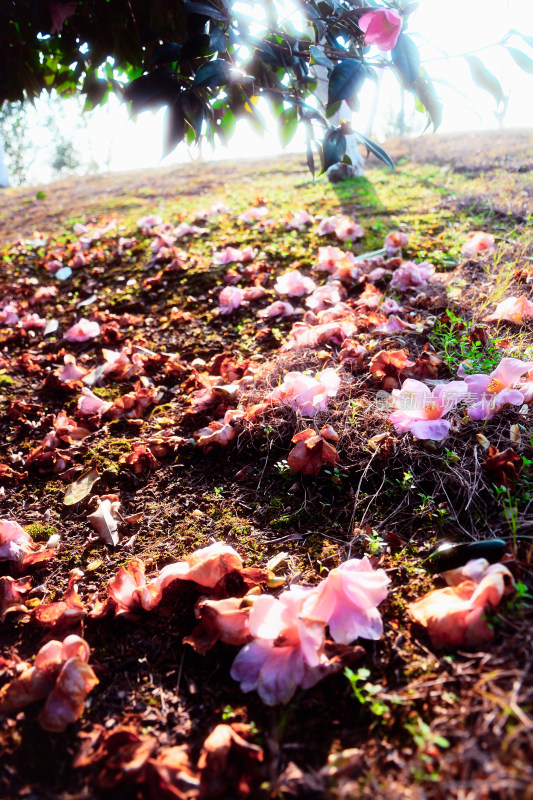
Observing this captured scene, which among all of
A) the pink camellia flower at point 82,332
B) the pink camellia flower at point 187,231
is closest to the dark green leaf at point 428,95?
the pink camellia flower at point 82,332

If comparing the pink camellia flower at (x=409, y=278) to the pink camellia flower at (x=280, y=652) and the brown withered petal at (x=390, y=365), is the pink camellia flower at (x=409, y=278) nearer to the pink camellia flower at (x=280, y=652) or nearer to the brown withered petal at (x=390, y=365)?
the brown withered petal at (x=390, y=365)

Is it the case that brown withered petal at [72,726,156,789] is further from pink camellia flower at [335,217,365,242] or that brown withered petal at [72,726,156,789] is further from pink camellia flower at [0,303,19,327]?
pink camellia flower at [335,217,365,242]

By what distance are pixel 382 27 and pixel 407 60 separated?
14 cm

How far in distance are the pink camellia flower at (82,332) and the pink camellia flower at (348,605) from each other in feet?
8.09

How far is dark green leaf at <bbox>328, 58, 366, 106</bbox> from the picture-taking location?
1354 mm

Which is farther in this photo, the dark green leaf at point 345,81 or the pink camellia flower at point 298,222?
the pink camellia flower at point 298,222

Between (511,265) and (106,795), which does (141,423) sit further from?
(511,265)

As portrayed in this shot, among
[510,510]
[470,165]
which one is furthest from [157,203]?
[510,510]

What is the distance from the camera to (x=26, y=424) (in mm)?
2309

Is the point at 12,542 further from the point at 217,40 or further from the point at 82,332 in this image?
the point at 82,332

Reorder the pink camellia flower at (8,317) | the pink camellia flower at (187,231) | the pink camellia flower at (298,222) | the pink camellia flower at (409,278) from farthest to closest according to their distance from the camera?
1. the pink camellia flower at (187,231)
2. the pink camellia flower at (298,222)
3. the pink camellia flower at (8,317)
4. the pink camellia flower at (409,278)

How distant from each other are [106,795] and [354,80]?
5.78 feet

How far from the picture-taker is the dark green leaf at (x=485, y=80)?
1408 millimetres

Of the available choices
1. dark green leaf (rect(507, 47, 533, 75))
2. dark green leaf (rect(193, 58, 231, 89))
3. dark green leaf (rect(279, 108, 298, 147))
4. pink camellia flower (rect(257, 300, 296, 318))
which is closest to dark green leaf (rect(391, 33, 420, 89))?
dark green leaf (rect(507, 47, 533, 75))
